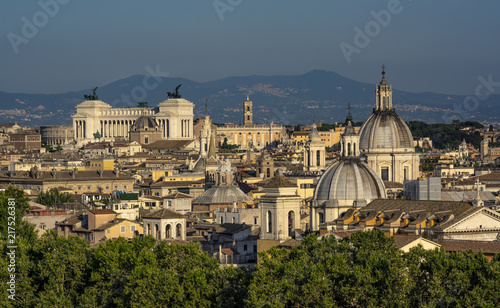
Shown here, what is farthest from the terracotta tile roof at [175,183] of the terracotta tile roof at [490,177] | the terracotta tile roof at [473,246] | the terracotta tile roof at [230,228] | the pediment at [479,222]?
the terracotta tile roof at [473,246]

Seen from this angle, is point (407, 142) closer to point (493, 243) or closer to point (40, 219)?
point (40, 219)

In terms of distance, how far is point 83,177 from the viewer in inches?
3433

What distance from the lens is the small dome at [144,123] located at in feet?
537

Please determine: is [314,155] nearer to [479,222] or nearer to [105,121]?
[479,222]

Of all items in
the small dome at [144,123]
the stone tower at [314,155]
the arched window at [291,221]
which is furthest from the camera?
the small dome at [144,123]

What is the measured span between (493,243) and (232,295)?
7645 millimetres

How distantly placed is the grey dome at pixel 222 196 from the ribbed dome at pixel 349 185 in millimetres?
18972

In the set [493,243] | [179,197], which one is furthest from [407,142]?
[493,243]

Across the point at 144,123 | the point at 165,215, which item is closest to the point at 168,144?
the point at 144,123

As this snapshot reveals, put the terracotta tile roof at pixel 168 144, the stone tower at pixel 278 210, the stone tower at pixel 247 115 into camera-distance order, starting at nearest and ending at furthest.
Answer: the stone tower at pixel 278 210, the terracotta tile roof at pixel 168 144, the stone tower at pixel 247 115

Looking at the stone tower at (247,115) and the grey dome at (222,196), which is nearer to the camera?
the grey dome at (222,196)

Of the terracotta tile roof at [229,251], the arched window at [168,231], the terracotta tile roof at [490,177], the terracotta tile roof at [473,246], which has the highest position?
the terracotta tile roof at [473,246]

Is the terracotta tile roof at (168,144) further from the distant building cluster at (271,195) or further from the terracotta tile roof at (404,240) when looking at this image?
the terracotta tile roof at (404,240)

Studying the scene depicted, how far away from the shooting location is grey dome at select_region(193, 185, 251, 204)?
6594cm
